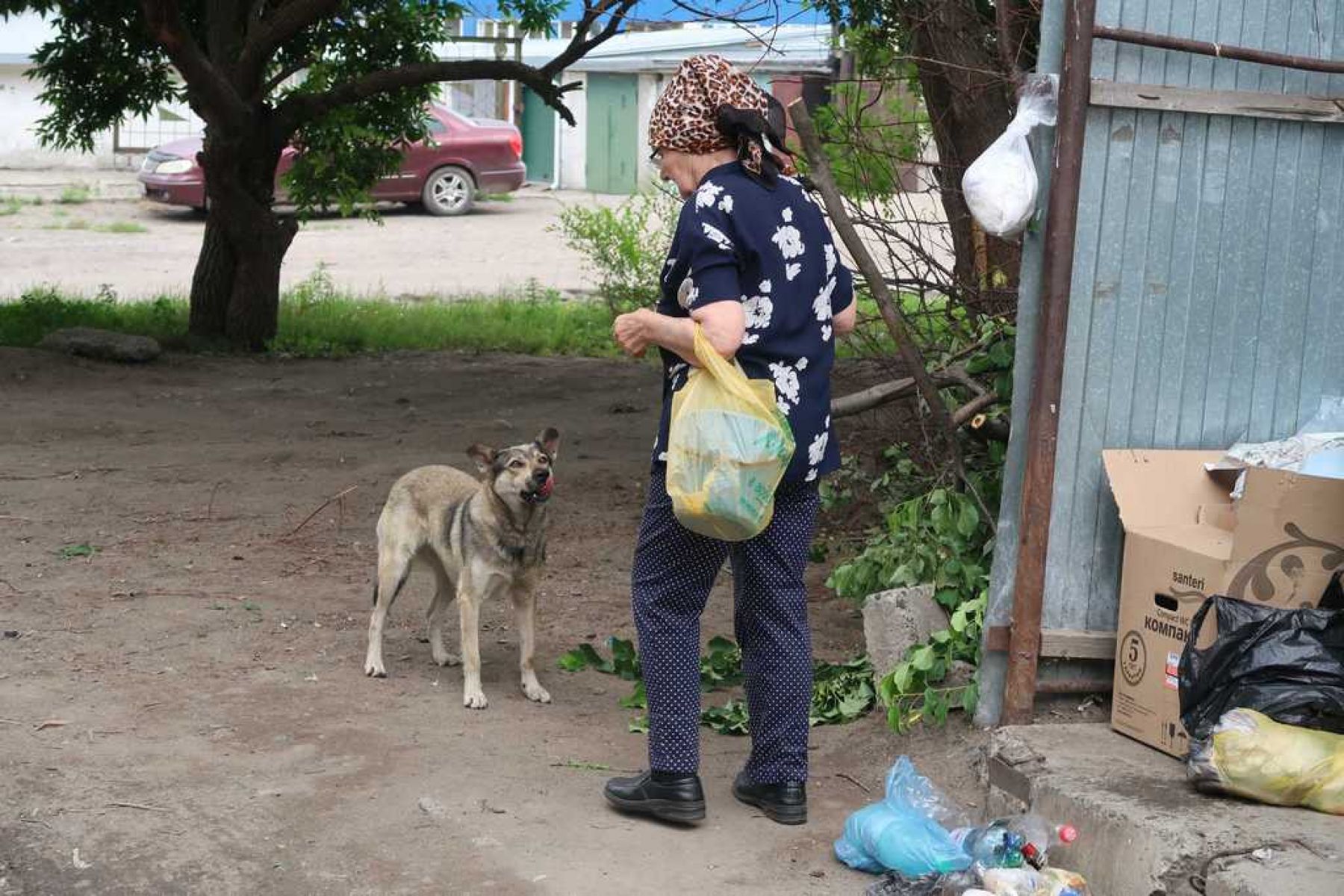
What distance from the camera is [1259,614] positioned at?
13.9 feet

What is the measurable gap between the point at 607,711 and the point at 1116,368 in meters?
2.20

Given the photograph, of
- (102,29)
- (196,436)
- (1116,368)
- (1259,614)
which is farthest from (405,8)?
(1259,614)

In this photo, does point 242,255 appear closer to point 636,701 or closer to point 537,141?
point 636,701

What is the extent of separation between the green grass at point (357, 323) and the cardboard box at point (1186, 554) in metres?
9.45

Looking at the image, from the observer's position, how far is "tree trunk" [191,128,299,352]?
1271 cm

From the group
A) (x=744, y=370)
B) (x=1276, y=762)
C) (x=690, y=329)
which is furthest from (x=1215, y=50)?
(x=1276, y=762)

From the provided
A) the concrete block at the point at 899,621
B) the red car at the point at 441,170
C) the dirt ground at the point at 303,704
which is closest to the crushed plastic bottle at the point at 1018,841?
the dirt ground at the point at 303,704

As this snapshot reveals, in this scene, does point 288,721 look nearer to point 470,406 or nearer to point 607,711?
point 607,711

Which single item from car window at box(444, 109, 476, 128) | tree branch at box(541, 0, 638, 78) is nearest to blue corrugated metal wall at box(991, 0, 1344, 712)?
tree branch at box(541, 0, 638, 78)

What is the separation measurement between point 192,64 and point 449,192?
1415 centimetres

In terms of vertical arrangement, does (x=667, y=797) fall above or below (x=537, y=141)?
below

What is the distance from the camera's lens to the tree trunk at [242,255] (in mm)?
12711

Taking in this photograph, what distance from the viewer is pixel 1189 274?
482 cm

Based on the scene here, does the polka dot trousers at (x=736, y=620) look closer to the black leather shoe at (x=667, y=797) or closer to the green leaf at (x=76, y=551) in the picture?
the black leather shoe at (x=667, y=797)
